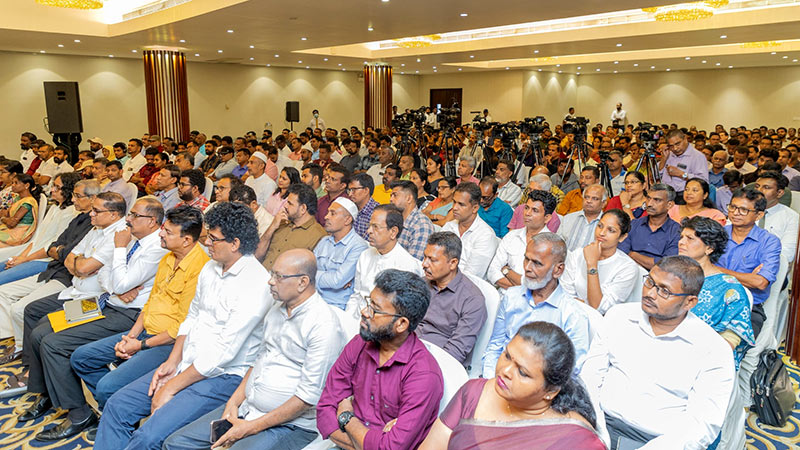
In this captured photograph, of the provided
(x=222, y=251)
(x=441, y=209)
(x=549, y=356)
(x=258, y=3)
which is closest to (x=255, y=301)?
(x=222, y=251)

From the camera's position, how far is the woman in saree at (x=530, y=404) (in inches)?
57.3

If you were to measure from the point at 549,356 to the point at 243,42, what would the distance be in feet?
36.2

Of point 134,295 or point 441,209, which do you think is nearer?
point 134,295

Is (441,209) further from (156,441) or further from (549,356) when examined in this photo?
(549,356)

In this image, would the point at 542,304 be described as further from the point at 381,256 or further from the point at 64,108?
the point at 64,108

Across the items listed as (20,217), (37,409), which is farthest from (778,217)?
(20,217)

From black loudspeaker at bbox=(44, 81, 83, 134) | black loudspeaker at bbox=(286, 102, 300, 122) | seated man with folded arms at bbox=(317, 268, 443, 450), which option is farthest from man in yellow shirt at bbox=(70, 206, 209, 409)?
black loudspeaker at bbox=(286, 102, 300, 122)

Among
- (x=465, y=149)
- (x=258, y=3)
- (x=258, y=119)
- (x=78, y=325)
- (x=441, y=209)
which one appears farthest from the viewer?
(x=258, y=119)

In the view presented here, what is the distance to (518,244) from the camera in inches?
139

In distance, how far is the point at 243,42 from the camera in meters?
11.2

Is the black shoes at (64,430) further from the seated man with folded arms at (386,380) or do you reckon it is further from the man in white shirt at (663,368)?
the man in white shirt at (663,368)

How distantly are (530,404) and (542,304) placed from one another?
0.97 m

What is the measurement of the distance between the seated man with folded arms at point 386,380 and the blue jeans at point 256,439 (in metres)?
0.25

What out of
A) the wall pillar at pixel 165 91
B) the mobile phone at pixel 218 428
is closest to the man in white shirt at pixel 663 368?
the mobile phone at pixel 218 428
